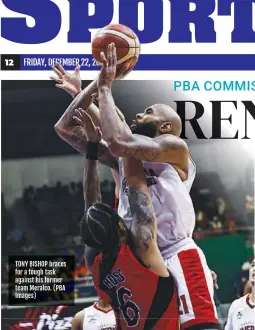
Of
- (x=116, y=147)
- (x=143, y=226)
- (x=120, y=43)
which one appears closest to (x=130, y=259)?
(x=143, y=226)

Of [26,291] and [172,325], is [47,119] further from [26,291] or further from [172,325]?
[172,325]

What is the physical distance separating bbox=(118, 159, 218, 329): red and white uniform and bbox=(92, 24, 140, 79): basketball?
542 mm

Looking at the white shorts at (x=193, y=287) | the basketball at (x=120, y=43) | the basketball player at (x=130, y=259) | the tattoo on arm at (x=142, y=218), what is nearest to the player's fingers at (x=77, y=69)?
the basketball at (x=120, y=43)

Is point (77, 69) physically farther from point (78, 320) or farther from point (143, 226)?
point (78, 320)

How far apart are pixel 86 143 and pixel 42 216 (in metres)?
0.47

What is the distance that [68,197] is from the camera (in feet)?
16.3

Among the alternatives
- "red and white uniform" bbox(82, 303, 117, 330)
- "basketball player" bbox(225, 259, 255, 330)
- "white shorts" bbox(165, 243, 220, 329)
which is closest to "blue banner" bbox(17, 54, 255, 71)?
"white shorts" bbox(165, 243, 220, 329)

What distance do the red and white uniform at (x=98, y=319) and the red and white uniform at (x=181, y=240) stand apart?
0.39 meters

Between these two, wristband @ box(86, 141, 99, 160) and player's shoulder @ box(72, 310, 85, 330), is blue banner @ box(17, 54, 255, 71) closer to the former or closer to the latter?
wristband @ box(86, 141, 99, 160)

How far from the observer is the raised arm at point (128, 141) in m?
4.93

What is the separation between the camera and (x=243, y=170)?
16.3 feet

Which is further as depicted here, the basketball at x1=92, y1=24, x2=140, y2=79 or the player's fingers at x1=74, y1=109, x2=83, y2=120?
the player's fingers at x1=74, y1=109, x2=83, y2=120

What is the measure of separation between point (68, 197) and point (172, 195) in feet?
1.86

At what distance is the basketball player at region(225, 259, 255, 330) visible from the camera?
16.3 feet
